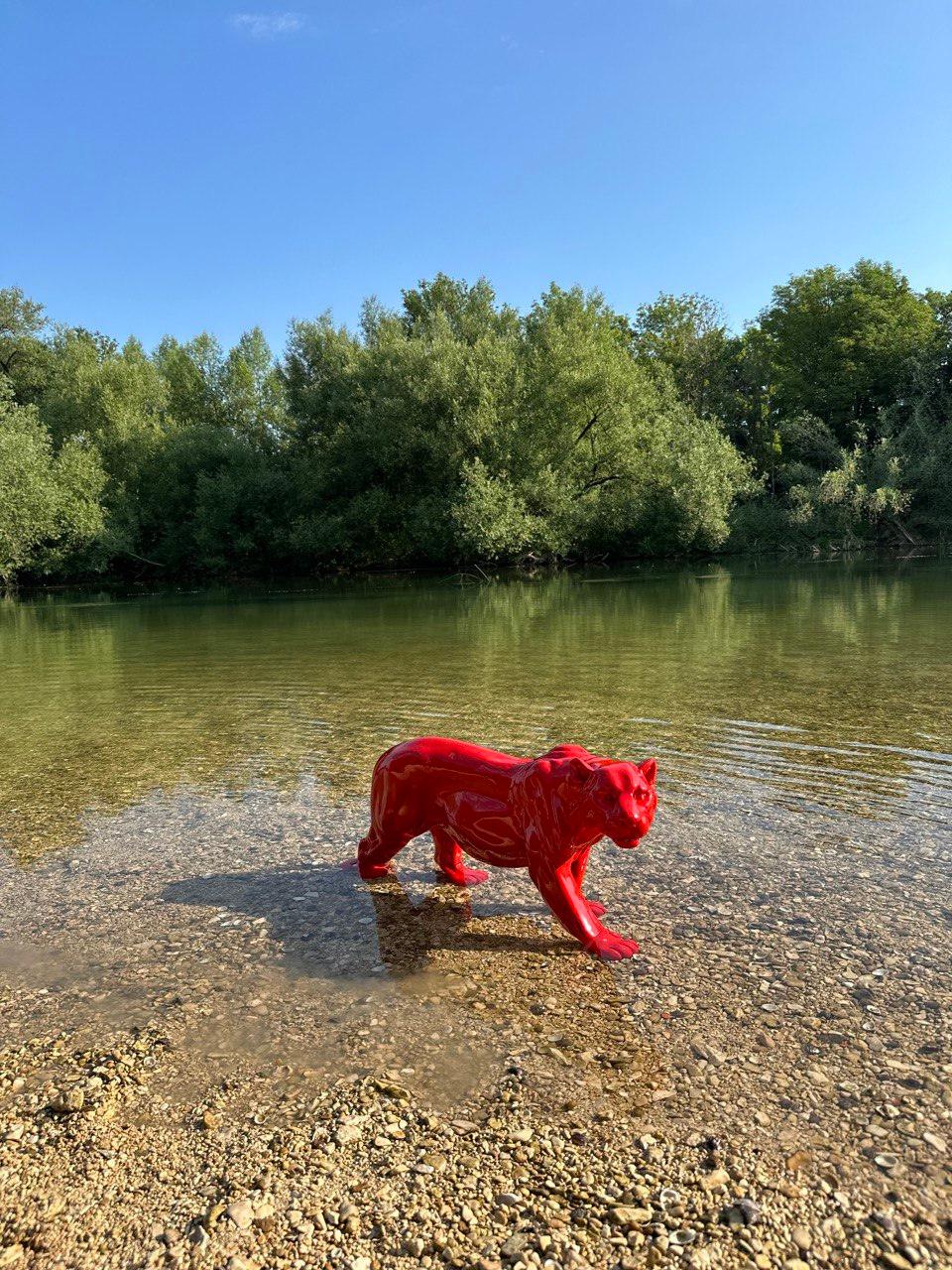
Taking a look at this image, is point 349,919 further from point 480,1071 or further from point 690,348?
point 690,348

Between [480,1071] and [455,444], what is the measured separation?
50.5 metres

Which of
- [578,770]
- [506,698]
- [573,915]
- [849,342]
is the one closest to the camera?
[578,770]

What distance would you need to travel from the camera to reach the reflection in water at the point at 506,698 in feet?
30.5

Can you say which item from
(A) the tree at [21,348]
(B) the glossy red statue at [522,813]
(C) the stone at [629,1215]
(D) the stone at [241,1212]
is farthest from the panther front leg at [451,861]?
(A) the tree at [21,348]

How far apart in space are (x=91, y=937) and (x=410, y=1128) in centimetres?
322

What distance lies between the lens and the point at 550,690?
554 inches

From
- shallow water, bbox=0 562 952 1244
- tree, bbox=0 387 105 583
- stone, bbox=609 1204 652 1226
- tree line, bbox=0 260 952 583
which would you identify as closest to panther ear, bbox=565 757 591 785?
shallow water, bbox=0 562 952 1244

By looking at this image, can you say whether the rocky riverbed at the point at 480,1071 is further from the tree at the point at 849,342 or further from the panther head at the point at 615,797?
the tree at the point at 849,342

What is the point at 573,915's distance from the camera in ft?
17.3

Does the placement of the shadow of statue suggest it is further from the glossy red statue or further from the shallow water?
the glossy red statue

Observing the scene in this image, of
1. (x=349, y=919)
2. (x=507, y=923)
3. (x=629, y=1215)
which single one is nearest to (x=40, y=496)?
(x=349, y=919)

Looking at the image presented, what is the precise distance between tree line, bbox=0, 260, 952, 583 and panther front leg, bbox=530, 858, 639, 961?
45.5 metres

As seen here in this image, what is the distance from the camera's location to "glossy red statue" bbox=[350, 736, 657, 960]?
4.96 metres

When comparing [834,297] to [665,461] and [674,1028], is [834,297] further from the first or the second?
[674,1028]
